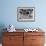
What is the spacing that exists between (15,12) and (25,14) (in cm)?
35

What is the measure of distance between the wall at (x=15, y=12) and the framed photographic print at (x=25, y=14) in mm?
102

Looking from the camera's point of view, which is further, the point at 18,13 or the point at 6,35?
the point at 18,13

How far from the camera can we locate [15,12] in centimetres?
440

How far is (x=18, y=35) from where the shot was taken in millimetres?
3896

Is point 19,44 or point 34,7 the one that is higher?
point 34,7

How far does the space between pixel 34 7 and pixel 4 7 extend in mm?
1013

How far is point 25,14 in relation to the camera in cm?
443

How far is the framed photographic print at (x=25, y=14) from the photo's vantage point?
4.40 meters

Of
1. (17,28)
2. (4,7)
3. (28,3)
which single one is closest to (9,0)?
Answer: (4,7)

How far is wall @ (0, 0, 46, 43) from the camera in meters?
4.39

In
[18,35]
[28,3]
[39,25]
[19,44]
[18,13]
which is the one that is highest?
[28,3]

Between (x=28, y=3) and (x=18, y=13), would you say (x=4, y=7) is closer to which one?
(x=18, y=13)

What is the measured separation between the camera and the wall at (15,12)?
4391mm

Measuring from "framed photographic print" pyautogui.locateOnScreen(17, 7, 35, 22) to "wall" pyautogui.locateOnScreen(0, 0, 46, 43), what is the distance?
0.10 metres
